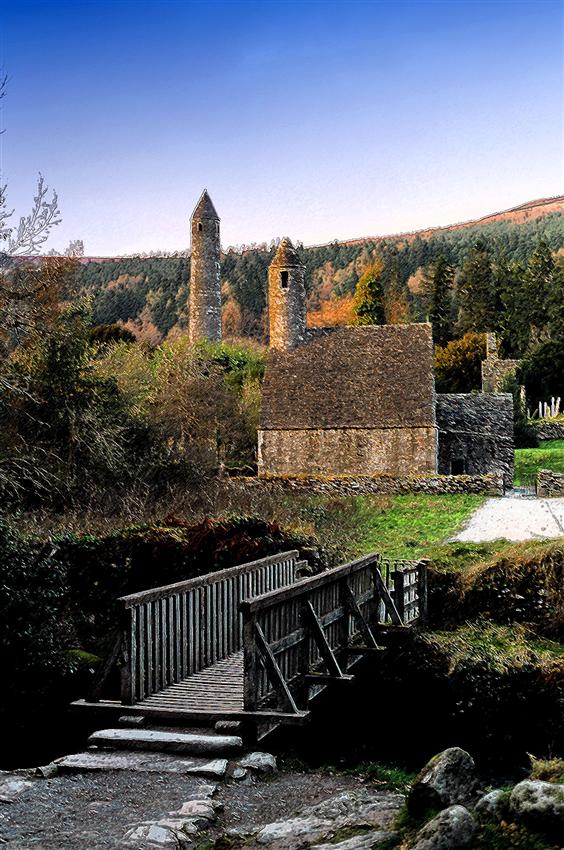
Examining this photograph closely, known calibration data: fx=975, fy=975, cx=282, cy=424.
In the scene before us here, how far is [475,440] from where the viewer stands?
135 ft

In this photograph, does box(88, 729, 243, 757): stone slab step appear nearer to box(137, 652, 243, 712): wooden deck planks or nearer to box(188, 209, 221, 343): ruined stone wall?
box(137, 652, 243, 712): wooden deck planks

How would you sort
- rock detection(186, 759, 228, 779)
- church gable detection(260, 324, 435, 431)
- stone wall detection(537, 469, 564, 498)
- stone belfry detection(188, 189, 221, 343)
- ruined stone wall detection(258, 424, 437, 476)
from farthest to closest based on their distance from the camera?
stone belfry detection(188, 189, 221, 343), church gable detection(260, 324, 435, 431), ruined stone wall detection(258, 424, 437, 476), stone wall detection(537, 469, 564, 498), rock detection(186, 759, 228, 779)

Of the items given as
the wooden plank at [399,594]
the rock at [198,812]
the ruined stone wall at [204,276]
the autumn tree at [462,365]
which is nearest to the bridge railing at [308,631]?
the wooden plank at [399,594]

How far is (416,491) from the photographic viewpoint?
112 ft

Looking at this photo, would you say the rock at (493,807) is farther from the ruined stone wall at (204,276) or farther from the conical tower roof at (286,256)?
the ruined stone wall at (204,276)

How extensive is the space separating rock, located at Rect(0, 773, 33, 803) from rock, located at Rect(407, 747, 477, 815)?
3282 mm

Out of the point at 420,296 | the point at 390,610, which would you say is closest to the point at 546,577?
the point at 390,610

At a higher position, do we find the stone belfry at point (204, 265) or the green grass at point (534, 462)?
the stone belfry at point (204, 265)

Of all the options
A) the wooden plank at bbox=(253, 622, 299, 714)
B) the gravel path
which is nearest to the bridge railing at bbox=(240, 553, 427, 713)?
the wooden plank at bbox=(253, 622, 299, 714)

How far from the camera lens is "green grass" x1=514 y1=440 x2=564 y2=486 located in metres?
43.1

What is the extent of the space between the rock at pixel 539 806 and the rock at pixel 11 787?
411cm

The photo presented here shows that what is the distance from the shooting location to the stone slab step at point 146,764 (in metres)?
8.62

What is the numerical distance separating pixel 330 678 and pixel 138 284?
95.5 m

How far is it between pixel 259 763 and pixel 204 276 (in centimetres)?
5017
